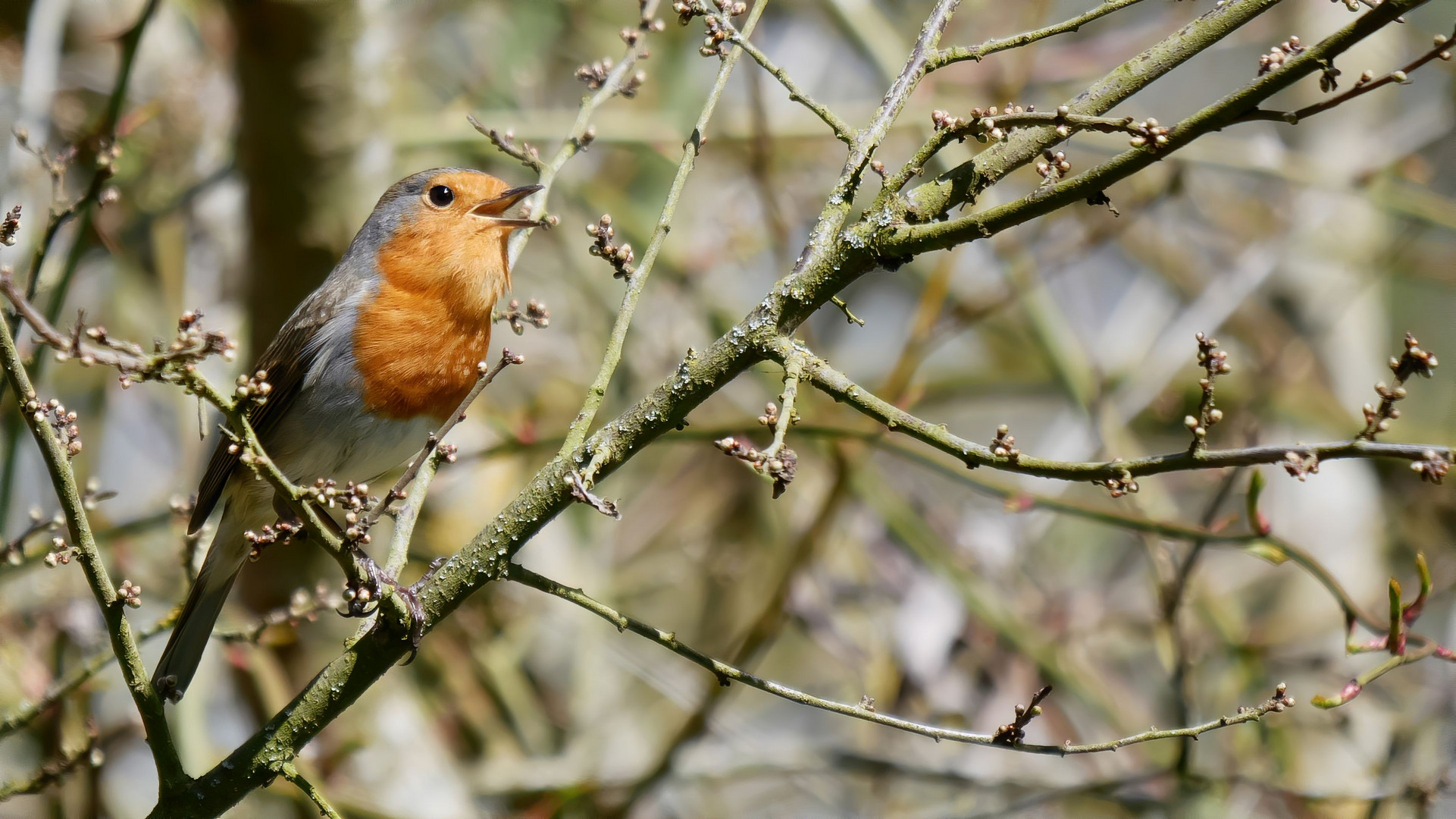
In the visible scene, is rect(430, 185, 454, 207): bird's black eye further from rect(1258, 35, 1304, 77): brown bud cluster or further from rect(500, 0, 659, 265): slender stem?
rect(1258, 35, 1304, 77): brown bud cluster

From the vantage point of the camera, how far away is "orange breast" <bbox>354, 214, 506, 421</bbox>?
4.09 meters

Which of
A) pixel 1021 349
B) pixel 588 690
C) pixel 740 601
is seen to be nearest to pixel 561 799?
pixel 588 690

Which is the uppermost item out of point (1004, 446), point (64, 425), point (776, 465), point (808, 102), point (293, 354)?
point (293, 354)

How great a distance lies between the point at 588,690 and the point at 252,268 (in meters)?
2.45

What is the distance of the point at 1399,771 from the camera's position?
14.3ft

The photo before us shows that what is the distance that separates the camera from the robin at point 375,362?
13.4 feet

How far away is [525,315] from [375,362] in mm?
1052

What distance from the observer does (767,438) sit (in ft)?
16.8

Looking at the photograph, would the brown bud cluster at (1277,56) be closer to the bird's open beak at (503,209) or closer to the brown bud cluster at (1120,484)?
the brown bud cluster at (1120,484)

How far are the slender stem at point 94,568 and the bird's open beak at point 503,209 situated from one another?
5.66 ft

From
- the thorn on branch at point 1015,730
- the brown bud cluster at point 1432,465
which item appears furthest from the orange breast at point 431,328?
the brown bud cluster at point 1432,465

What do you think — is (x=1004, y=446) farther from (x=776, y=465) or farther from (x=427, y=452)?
(x=427, y=452)

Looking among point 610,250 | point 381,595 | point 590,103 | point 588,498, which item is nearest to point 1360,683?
point 588,498

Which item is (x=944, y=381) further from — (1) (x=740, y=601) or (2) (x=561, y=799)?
(2) (x=561, y=799)
